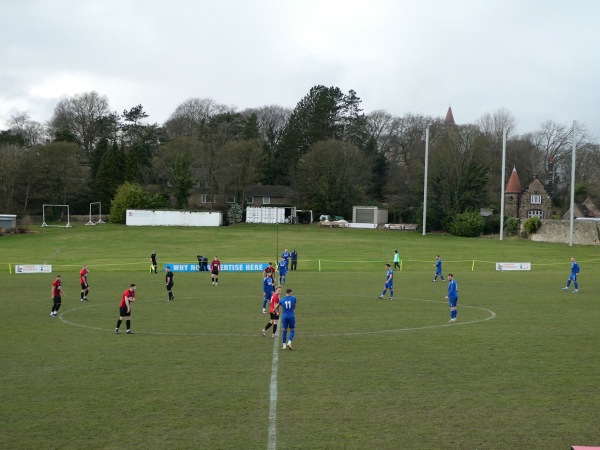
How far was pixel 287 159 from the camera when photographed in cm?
11462

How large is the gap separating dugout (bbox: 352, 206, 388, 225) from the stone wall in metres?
24.8

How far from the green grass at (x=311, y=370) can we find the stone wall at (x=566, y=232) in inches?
1396

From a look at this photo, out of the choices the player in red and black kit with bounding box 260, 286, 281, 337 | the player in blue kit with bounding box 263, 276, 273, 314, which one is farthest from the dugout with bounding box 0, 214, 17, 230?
the player in red and black kit with bounding box 260, 286, 281, 337

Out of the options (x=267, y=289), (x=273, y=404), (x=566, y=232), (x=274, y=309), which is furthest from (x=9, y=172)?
(x=273, y=404)

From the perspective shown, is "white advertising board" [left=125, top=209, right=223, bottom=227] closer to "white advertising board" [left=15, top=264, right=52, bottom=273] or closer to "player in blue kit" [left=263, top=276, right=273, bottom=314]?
"white advertising board" [left=15, top=264, right=52, bottom=273]

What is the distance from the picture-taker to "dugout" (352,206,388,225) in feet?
316

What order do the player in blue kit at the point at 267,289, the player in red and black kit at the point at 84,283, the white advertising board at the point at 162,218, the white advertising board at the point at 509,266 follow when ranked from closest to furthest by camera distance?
the player in blue kit at the point at 267,289
the player in red and black kit at the point at 84,283
the white advertising board at the point at 509,266
the white advertising board at the point at 162,218

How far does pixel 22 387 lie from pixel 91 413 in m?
3.21

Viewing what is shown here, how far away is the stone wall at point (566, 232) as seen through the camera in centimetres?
7231

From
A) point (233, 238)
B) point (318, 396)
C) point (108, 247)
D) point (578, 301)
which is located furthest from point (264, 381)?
point (233, 238)

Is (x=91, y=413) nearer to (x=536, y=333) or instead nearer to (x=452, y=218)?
(x=536, y=333)

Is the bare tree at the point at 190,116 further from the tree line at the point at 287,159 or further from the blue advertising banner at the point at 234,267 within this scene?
the blue advertising banner at the point at 234,267

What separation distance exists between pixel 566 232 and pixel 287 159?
176 ft

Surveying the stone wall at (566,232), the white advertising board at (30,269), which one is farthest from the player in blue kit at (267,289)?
the stone wall at (566,232)
